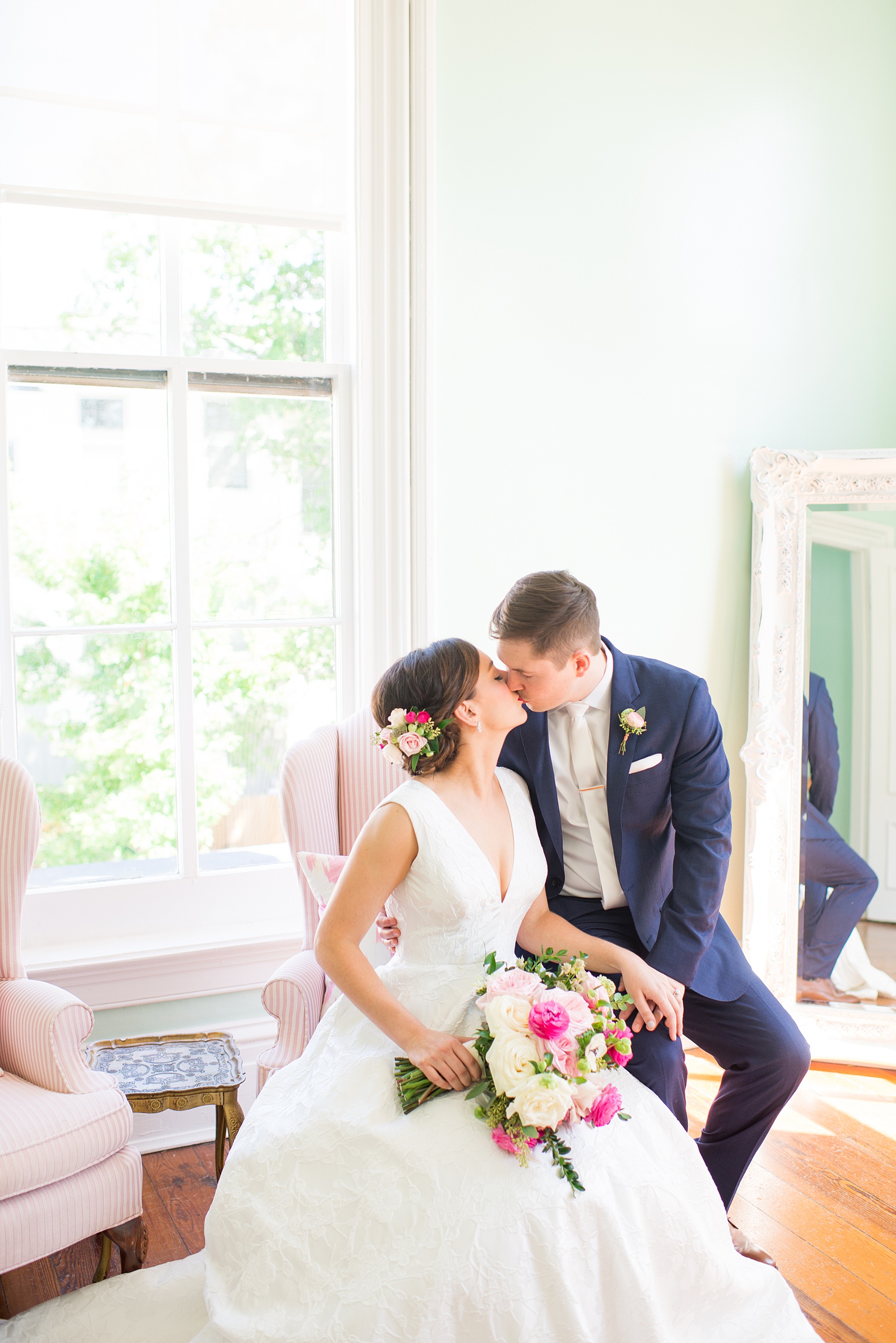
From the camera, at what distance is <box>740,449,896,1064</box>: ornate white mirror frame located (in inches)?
130

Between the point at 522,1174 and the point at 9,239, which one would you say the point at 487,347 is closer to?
the point at 9,239

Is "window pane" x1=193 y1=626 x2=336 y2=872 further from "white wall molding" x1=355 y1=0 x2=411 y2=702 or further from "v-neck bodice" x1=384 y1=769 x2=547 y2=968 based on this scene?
"v-neck bodice" x1=384 y1=769 x2=547 y2=968

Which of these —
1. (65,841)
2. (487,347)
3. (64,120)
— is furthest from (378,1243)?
(64,120)

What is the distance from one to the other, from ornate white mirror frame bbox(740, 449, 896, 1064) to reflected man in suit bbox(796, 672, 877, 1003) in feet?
0.13

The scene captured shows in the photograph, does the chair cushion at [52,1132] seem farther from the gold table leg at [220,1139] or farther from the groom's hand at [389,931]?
the groom's hand at [389,931]

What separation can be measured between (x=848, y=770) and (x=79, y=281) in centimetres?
285

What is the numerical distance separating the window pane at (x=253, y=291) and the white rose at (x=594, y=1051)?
86.0 inches

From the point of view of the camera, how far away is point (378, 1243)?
1.48 metres

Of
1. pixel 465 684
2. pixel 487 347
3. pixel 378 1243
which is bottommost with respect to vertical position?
pixel 378 1243

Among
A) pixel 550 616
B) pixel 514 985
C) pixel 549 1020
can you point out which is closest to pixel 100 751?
pixel 550 616

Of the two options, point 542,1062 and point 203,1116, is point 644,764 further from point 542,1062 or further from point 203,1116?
→ point 203,1116

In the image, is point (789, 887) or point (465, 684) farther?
point (789, 887)

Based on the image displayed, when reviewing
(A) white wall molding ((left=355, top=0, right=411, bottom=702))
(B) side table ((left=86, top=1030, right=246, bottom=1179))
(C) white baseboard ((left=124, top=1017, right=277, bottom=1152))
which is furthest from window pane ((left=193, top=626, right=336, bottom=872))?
(B) side table ((left=86, top=1030, right=246, bottom=1179))

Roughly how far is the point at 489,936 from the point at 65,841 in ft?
5.11
